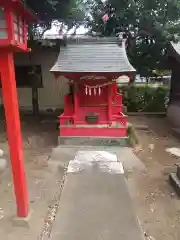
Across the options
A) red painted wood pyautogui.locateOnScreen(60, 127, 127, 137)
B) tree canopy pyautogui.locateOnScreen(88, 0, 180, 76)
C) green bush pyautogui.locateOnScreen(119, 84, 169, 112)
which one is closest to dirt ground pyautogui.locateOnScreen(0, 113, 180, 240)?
red painted wood pyautogui.locateOnScreen(60, 127, 127, 137)

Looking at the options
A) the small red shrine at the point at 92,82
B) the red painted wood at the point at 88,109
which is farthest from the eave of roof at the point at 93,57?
the red painted wood at the point at 88,109

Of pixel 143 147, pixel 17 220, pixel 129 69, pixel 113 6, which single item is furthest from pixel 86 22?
pixel 17 220

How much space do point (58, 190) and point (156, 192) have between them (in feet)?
7.76

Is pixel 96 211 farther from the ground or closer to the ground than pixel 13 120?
closer to the ground

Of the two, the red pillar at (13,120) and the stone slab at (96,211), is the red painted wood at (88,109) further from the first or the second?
the red pillar at (13,120)

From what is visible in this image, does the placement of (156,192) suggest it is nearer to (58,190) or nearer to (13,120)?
(58,190)

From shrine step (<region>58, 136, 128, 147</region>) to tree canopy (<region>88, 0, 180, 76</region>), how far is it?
6.37m

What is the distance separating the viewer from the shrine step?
8.77 m

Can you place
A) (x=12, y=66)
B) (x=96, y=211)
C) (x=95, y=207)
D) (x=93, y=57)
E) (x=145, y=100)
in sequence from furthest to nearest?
(x=145, y=100), (x=93, y=57), (x=95, y=207), (x=96, y=211), (x=12, y=66)

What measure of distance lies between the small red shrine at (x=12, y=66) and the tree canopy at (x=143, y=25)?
29.0ft

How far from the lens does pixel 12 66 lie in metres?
3.72

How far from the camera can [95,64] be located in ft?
29.6

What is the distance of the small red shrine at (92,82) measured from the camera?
8.70 meters

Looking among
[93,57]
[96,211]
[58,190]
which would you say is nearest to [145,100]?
[93,57]
